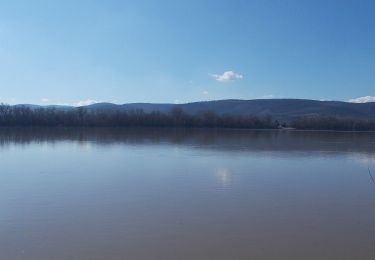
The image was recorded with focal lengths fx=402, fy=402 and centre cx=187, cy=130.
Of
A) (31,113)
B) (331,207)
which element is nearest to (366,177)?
(331,207)

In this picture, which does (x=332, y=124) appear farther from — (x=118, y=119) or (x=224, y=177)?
(x=224, y=177)

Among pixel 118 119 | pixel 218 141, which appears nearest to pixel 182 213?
pixel 218 141

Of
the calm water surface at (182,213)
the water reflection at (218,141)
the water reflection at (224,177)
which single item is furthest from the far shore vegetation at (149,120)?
the water reflection at (224,177)

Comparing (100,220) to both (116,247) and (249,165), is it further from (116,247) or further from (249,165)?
(249,165)

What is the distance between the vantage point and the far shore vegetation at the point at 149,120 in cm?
5478

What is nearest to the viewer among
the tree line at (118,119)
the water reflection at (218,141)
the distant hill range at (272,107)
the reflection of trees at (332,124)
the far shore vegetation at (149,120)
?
the water reflection at (218,141)

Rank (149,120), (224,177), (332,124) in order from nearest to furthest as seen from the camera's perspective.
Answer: (224,177) → (149,120) → (332,124)

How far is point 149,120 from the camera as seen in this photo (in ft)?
191

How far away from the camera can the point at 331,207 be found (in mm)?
8820

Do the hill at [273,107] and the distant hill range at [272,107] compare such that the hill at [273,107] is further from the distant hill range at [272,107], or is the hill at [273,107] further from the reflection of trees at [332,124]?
the reflection of trees at [332,124]

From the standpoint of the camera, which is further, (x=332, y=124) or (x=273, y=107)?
(x=273, y=107)

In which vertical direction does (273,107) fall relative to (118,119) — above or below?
above

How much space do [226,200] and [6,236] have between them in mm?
4716

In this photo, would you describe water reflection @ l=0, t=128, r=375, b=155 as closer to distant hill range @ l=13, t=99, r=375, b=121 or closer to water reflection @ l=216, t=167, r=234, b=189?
water reflection @ l=216, t=167, r=234, b=189
